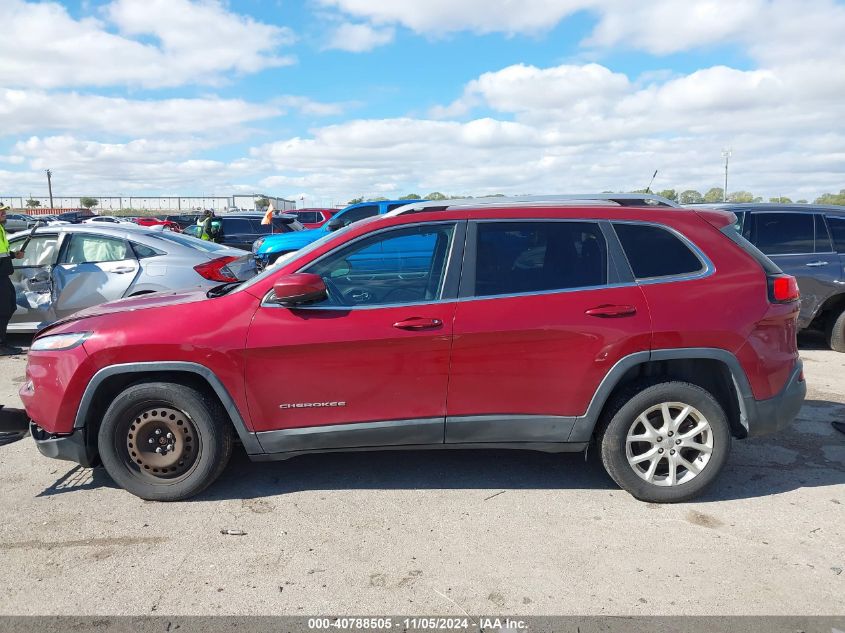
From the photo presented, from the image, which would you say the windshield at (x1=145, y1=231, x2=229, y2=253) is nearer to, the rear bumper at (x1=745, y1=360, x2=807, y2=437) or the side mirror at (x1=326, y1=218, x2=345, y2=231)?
the side mirror at (x1=326, y1=218, x2=345, y2=231)

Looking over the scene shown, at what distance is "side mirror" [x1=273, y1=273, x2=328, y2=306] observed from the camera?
12.3 ft

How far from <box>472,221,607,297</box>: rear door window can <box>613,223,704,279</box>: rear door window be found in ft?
0.53

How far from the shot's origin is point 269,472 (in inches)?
179

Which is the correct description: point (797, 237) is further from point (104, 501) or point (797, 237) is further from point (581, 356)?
point (104, 501)

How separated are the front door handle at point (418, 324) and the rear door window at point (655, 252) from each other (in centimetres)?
125

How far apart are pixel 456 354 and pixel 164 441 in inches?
72.8

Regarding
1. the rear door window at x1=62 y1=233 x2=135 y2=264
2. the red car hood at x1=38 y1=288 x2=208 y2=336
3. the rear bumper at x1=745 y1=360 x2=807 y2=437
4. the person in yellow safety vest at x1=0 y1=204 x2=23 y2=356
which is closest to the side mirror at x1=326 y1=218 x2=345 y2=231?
the rear door window at x1=62 y1=233 x2=135 y2=264

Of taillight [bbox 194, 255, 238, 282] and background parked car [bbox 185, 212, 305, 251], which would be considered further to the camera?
background parked car [bbox 185, 212, 305, 251]

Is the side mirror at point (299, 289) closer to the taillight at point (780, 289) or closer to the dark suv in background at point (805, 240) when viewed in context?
the taillight at point (780, 289)

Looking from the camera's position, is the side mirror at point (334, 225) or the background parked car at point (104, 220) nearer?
the background parked car at point (104, 220)

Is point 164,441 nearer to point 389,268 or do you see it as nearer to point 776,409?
point 389,268

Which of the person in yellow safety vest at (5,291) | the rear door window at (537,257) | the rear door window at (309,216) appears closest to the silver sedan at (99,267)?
the person in yellow safety vest at (5,291)

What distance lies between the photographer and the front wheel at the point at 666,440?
3.96 metres

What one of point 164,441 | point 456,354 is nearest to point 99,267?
point 164,441
